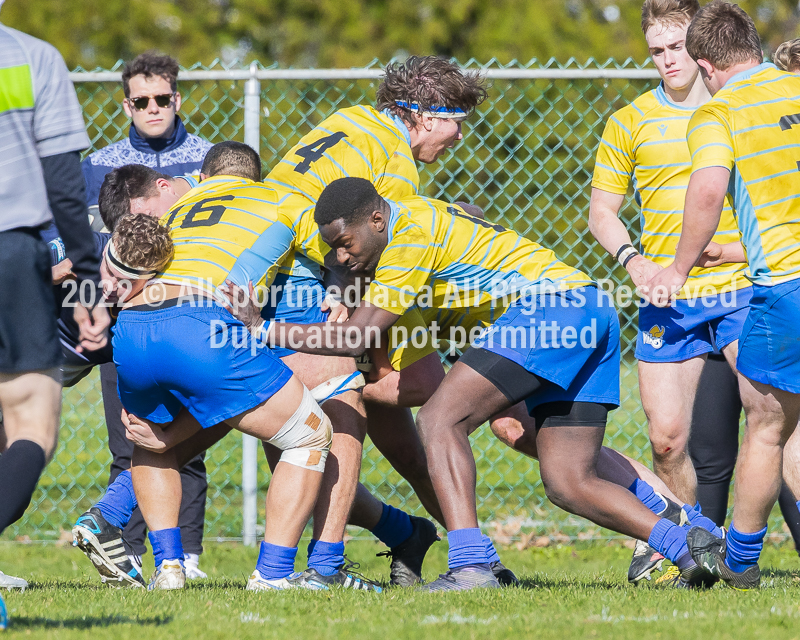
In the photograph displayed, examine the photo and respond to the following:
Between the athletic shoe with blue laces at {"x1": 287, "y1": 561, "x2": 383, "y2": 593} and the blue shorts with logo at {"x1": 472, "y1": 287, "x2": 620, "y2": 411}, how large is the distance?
1075 mm

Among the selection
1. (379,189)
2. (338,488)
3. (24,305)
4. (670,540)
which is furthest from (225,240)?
(670,540)

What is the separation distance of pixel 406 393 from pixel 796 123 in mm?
1973

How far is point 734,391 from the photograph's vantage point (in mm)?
5117

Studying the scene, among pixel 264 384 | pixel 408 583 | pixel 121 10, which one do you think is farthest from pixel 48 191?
pixel 121 10

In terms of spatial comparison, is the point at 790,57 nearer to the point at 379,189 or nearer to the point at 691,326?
the point at 691,326

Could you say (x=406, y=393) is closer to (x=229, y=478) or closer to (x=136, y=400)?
(x=136, y=400)

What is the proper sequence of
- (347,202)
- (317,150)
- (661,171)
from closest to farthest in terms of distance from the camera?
(347,202), (317,150), (661,171)

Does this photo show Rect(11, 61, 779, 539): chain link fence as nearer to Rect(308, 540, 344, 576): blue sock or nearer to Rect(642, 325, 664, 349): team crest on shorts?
Rect(642, 325, 664, 349): team crest on shorts

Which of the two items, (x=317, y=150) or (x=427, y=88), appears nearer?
(x=317, y=150)

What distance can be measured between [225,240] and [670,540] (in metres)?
2.19

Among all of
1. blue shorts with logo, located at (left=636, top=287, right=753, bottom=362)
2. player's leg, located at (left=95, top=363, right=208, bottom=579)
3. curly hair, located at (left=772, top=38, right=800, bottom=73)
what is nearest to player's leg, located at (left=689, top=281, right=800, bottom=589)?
blue shorts with logo, located at (left=636, top=287, right=753, bottom=362)

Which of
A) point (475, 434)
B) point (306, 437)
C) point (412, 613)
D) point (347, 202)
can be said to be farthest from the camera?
point (475, 434)

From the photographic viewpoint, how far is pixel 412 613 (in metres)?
3.41

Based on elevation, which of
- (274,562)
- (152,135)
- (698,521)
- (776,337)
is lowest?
(274,562)
